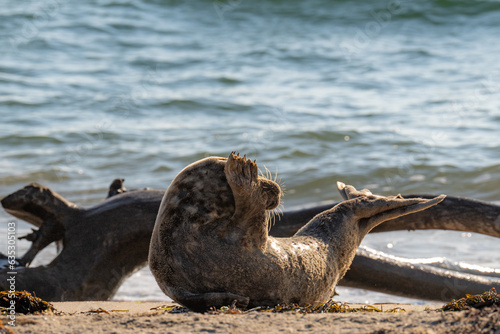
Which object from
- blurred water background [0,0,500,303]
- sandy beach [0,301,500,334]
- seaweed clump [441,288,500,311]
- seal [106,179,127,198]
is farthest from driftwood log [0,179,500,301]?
sandy beach [0,301,500,334]

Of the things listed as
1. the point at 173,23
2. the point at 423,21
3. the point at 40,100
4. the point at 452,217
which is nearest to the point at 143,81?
the point at 40,100

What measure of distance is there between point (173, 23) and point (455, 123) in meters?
9.94

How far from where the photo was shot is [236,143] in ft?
Answer: 31.2

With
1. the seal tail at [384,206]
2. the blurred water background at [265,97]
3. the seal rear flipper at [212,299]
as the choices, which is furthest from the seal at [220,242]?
the blurred water background at [265,97]

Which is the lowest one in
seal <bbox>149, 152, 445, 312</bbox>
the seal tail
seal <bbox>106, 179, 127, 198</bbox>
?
seal <bbox>149, 152, 445, 312</bbox>

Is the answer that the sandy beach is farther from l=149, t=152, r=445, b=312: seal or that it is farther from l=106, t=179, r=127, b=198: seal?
l=106, t=179, r=127, b=198: seal

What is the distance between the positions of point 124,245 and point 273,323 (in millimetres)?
2306

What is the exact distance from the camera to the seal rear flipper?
2.58m

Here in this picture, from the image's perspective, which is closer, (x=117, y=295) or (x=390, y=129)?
(x=117, y=295)

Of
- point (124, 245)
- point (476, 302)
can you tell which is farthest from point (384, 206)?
point (124, 245)

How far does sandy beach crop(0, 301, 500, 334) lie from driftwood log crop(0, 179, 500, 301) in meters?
1.70

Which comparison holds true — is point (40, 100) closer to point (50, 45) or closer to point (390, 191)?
point (50, 45)

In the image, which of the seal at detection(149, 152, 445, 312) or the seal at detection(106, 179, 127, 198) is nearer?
the seal at detection(149, 152, 445, 312)

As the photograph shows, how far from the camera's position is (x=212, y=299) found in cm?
258
